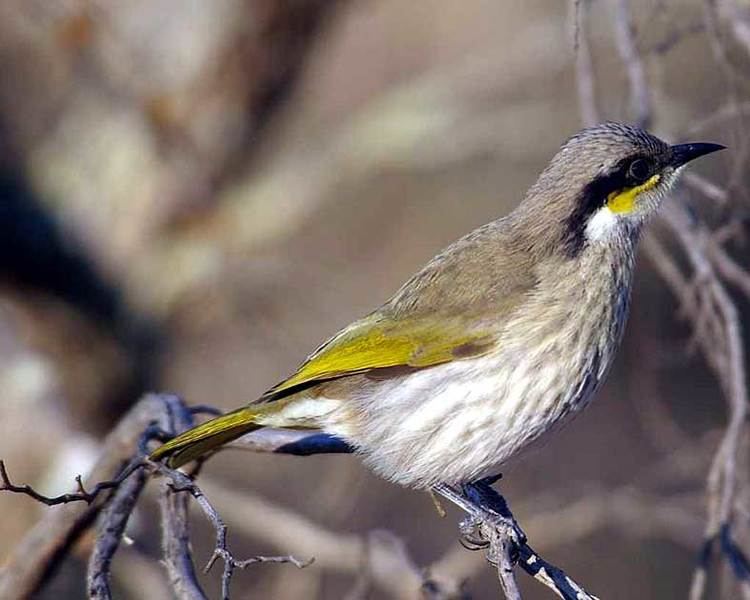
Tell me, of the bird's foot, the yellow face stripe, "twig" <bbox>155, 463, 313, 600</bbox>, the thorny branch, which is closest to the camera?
"twig" <bbox>155, 463, 313, 600</bbox>

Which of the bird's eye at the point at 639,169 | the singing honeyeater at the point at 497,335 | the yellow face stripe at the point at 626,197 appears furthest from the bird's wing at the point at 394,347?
the bird's eye at the point at 639,169

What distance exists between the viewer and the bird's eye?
4441 millimetres

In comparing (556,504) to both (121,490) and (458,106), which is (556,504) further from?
(121,490)

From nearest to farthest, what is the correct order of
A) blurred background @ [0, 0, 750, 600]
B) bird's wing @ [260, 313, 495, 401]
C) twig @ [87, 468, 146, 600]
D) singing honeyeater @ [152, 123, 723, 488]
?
twig @ [87, 468, 146, 600] → singing honeyeater @ [152, 123, 723, 488] → bird's wing @ [260, 313, 495, 401] → blurred background @ [0, 0, 750, 600]

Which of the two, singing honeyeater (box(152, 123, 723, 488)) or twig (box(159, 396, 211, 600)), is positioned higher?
singing honeyeater (box(152, 123, 723, 488))

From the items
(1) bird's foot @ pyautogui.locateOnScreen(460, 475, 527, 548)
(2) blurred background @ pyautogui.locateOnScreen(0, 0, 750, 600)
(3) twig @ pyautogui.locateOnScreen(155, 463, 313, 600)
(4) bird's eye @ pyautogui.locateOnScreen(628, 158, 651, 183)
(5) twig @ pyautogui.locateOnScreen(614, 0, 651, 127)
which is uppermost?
(2) blurred background @ pyautogui.locateOnScreen(0, 0, 750, 600)

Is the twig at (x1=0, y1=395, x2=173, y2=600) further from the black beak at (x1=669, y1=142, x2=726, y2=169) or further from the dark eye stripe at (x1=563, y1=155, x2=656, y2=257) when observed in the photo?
the black beak at (x1=669, y1=142, x2=726, y2=169)

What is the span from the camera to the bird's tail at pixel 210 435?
3.76 metres

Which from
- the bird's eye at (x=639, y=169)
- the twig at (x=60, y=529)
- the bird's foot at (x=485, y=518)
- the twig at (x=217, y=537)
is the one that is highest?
the bird's eye at (x=639, y=169)

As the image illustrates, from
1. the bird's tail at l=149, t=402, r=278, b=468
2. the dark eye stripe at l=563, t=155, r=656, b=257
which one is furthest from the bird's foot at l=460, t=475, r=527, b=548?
the dark eye stripe at l=563, t=155, r=656, b=257

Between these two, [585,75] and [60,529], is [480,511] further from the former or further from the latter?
[585,75]

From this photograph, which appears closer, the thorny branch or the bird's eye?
the thorny branch

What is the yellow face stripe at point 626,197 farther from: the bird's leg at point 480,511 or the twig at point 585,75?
the bird's leg at point 480,511

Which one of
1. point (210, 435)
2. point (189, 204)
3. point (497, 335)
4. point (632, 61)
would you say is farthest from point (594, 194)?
point (189, 204)
